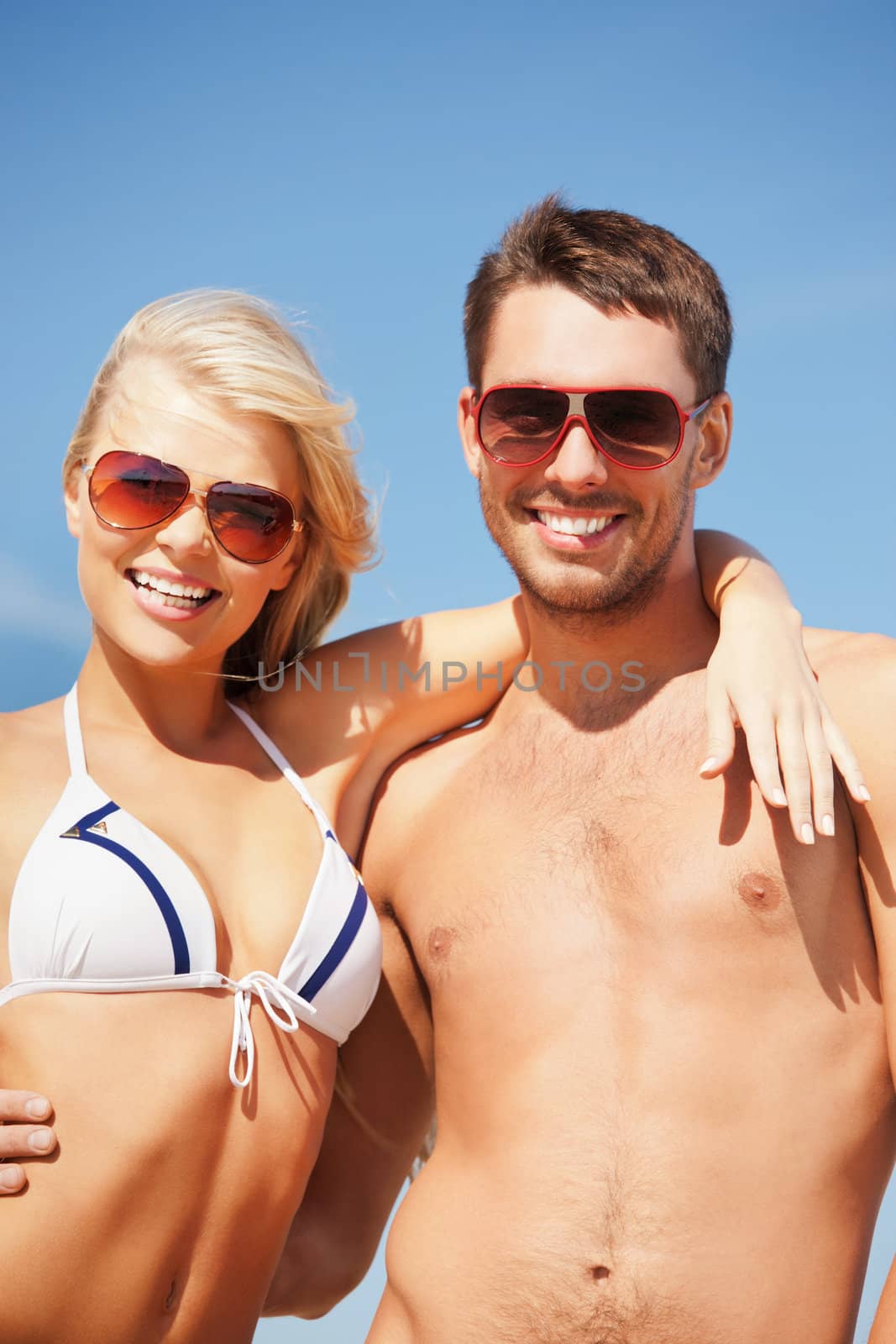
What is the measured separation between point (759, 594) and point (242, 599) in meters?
1.39

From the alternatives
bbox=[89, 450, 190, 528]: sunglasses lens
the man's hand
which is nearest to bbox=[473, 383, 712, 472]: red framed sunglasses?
bbox=[89, 450, 190, 528]: sunglasses lens

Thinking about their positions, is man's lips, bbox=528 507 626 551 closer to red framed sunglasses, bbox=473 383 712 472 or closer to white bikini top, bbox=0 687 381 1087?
red framed sunglasses, bbox=473 383 712 472

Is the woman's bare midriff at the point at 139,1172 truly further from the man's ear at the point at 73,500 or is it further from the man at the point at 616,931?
the man's ear at the point at 73,500

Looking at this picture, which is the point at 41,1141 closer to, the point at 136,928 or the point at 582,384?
the point at 136,928

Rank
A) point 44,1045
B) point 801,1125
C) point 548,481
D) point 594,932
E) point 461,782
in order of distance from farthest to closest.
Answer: point 461,782 → point 548,481 → point 594,932 → point 801,1125 → point 44,1045

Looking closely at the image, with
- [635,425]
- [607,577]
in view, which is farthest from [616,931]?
[635,425]

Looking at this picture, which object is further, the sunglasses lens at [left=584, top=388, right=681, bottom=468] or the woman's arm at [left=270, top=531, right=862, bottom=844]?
the sunglasses lens at [left=584, top=388, right=681, bottom=468]

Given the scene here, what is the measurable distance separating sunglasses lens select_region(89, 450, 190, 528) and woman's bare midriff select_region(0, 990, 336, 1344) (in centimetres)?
114

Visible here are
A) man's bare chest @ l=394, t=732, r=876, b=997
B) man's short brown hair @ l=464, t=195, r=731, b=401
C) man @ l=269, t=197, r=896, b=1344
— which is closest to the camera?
man @ l=269, t=197, r=896, b=1344

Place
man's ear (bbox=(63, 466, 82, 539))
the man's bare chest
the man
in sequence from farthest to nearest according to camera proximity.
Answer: man's ear (bbox=(63, 466, 82, 539)) < the man's bare chest < the man

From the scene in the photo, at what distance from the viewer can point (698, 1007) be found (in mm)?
3027

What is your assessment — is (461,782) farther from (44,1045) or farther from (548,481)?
(44,1045)

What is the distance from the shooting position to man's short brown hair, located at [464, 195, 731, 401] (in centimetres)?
346

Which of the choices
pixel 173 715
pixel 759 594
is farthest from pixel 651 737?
pixel 173 715
